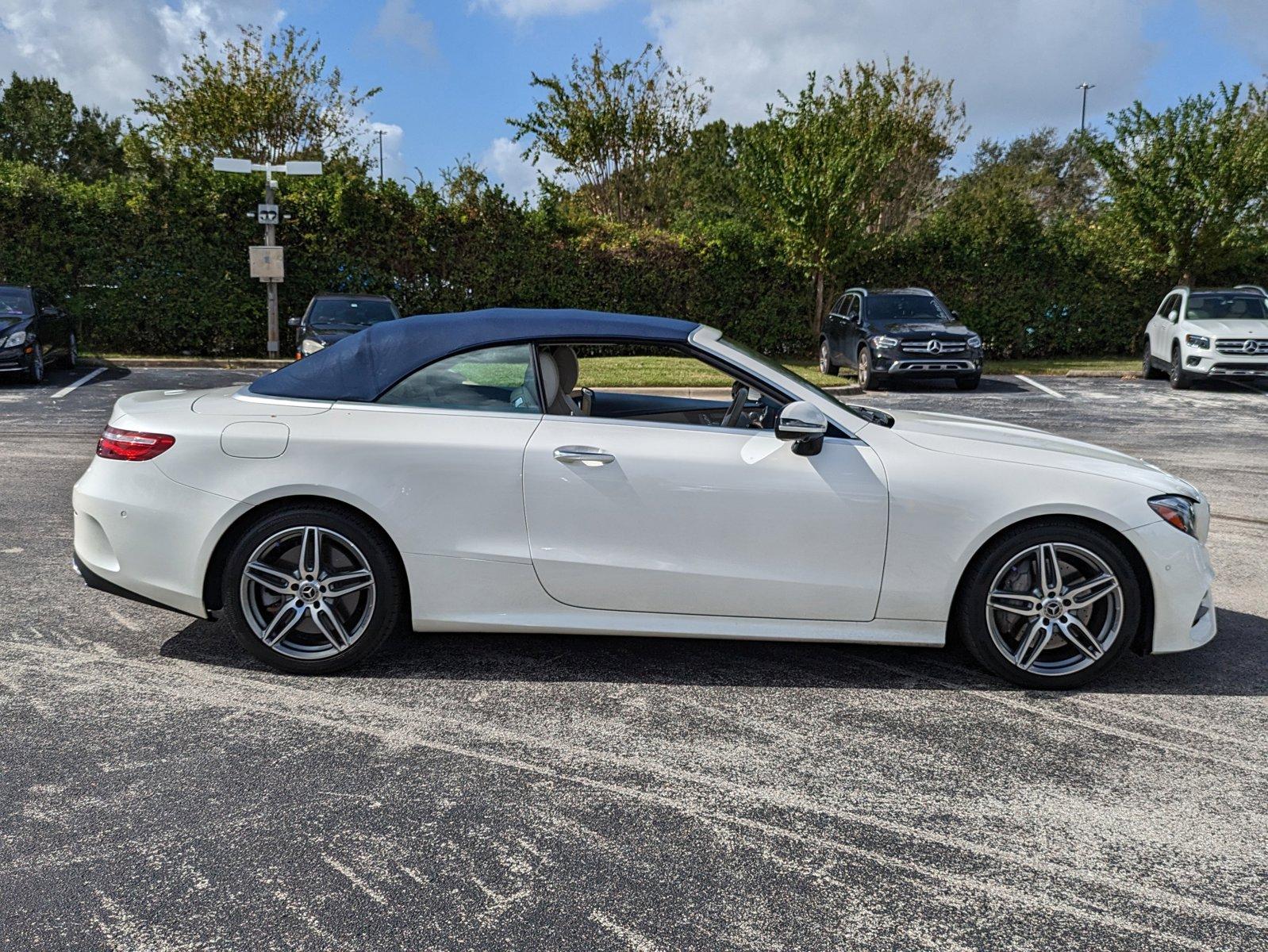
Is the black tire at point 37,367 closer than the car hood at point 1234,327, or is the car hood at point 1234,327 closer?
the black tire at point 37,367

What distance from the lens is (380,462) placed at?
443 centimetres

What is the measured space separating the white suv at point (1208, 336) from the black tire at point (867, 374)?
16.8ft

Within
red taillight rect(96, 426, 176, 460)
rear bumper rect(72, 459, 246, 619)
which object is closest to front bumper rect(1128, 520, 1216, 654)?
rear bumper rect(72, 459, 246, 619)

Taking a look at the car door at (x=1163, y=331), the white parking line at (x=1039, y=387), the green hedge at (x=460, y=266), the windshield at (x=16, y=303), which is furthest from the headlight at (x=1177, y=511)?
the green hedge at (x=460, y=266)

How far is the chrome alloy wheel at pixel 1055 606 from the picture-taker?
4.40m

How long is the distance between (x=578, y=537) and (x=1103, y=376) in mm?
18914

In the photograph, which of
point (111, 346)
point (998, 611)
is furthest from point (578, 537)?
point (111, 346)

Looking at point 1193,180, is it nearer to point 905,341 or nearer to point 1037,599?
point 905,341

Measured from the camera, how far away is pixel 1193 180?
894 inches

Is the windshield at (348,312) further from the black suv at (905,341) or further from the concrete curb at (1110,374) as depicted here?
the concrete curb at (1110,374)

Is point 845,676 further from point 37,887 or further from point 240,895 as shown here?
point 37,887

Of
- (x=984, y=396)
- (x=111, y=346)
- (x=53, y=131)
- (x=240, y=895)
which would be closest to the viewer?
(x=240, y=895)

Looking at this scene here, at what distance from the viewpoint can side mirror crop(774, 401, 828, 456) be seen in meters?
4.31

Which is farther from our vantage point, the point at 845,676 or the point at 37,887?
the point at 845,676
